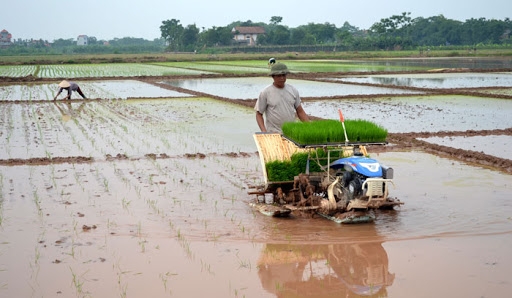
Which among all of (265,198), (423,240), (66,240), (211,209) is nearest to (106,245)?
(66,240)

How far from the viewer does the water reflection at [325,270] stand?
421cm

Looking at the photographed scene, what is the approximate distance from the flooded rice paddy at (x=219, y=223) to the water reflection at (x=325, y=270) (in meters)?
0.01

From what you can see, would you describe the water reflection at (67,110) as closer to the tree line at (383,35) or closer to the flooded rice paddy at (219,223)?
the flooded rice paddy at (219,223)

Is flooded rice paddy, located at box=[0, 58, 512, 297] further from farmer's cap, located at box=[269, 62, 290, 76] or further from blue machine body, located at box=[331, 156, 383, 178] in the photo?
farmer's cap, located at box=[269, 62, 290, 76]

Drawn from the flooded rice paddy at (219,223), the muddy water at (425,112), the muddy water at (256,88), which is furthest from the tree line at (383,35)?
the flooded rice paddy at (219,223)

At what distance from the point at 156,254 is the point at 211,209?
1.45 metres

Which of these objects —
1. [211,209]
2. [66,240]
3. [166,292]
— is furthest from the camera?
[211,209]

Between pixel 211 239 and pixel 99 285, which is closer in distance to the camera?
pixel 99 285

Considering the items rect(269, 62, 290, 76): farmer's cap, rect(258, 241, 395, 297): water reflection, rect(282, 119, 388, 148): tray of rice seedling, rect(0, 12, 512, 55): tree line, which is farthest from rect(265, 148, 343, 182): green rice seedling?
rect(0, 12, 512, 55): tree line

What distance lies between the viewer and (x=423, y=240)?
17.2 feet

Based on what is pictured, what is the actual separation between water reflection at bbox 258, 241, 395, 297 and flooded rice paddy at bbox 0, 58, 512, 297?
0.5 inches

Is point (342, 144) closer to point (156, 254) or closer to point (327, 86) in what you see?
point (156, 254)

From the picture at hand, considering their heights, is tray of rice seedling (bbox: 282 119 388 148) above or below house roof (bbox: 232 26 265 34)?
below

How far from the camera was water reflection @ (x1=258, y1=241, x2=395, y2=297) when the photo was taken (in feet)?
13.8
